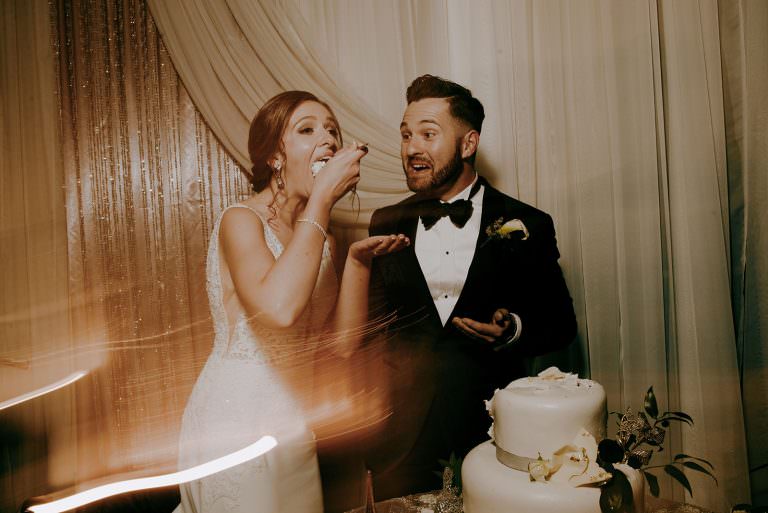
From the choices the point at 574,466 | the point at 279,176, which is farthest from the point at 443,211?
the point at 574,466

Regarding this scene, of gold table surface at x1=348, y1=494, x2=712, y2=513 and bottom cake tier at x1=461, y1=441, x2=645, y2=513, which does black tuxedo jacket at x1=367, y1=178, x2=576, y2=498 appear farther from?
bottom cake tier at x1=461, y1=441, x2=645, y2=513

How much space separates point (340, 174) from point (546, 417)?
77 cm

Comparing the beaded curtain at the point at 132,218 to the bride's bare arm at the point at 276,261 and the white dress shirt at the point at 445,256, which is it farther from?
the white dress shirt at the point at 445,256

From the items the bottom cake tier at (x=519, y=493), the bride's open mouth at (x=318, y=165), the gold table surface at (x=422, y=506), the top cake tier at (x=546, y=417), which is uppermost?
the bride's open mouth at (x=318, y=165)

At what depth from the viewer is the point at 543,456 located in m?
1.11

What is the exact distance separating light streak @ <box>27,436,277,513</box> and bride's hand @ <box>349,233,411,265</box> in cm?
52

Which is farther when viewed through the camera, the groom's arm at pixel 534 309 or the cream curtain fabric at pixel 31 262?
the groom's arm at pixel 534 309

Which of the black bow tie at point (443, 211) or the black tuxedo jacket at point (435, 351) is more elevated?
the black bow tie at point (443, 211)

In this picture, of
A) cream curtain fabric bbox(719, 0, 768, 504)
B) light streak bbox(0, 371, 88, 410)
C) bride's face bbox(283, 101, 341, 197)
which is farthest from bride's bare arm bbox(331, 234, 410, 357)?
cream curtain fabric bbox(719, 0, 768, 504)

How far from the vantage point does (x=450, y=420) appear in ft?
4.78

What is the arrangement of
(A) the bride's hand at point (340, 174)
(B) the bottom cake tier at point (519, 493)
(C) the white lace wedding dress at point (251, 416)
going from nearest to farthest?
1. (B) the bottom cake tier at point (519, 493)
2. (C) the white lace wedding dress at point (251, 416)
3. (A) the bride's hand at point (340, 174)

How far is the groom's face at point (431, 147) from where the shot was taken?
148 centimetres

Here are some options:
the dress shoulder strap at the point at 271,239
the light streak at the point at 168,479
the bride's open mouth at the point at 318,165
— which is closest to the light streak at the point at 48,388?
the light streak at the point at 168,479

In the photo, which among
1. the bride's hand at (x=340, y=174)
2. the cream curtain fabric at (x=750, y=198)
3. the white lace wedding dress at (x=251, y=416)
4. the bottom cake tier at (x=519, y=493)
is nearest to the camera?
the bottom cake tier at (x=519, y=493)
